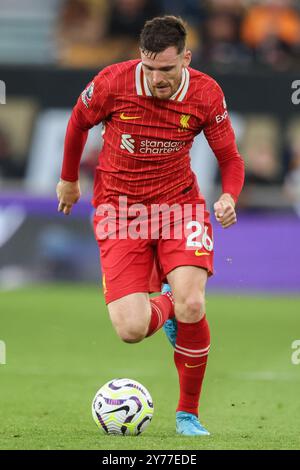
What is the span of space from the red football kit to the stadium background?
4.34 feet

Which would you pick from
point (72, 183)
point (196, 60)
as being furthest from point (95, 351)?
point (196, 60)

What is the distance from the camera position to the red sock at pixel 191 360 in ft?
21.9

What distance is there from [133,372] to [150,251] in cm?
243

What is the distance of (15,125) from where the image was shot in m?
15.5

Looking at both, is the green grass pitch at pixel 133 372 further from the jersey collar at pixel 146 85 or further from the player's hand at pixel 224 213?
the jersey collar at pixel 146 85

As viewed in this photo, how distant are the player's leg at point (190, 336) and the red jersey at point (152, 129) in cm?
54

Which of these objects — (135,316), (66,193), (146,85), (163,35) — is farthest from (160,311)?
(163,35)

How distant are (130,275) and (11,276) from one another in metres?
7.56

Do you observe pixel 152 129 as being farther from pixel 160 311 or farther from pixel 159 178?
pixel 160 311

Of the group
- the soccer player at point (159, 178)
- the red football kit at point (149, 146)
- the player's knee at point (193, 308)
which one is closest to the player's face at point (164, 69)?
the soccer player at point (159, 178)

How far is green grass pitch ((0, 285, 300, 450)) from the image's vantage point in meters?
6.34

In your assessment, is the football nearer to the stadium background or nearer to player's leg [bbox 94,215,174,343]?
player's leg [bbox 94,215,174,343]

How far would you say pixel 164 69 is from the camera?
21.3 feet

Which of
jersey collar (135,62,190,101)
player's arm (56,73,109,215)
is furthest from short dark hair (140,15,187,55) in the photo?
player's arm (56,73,109,215)
